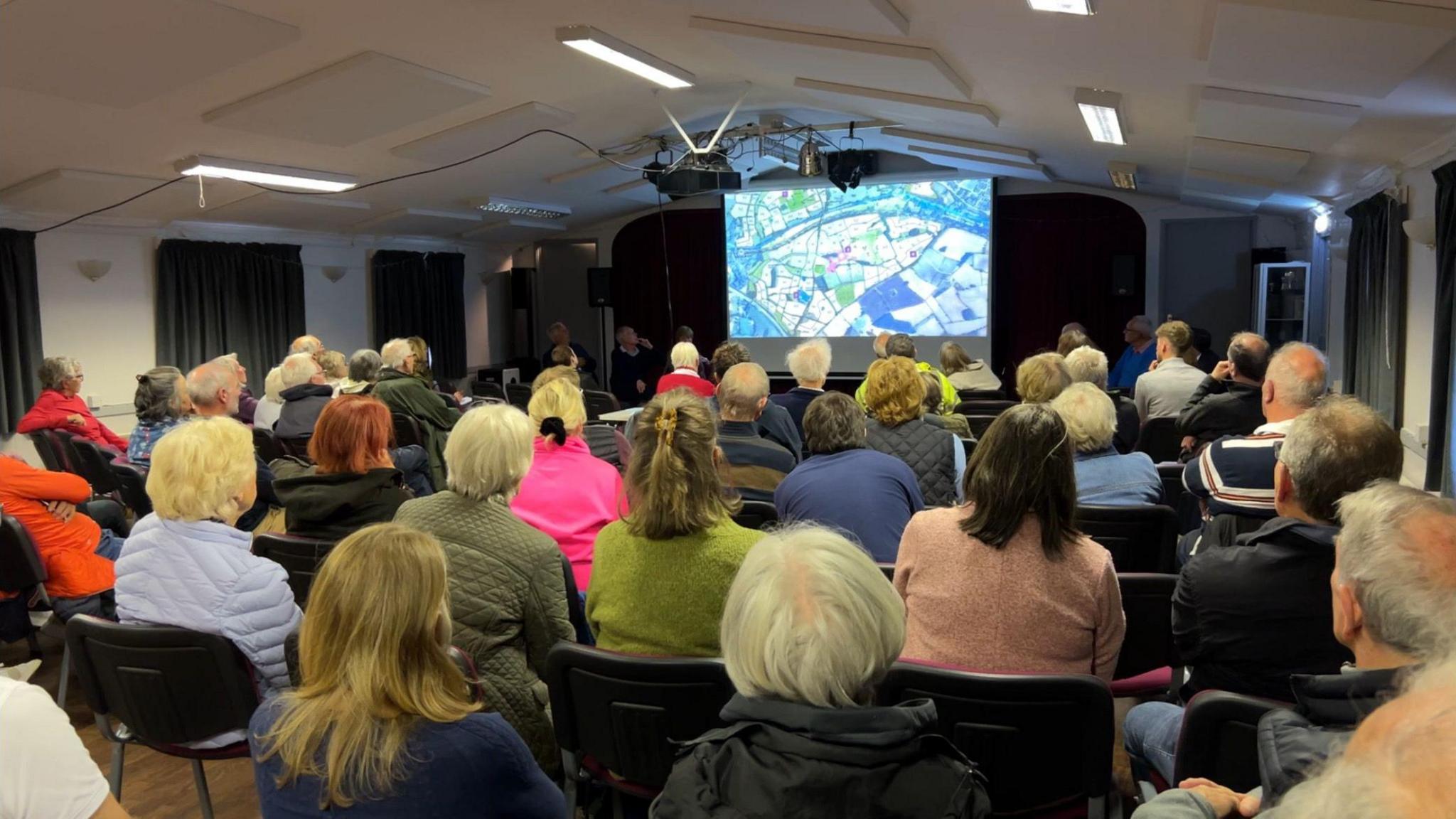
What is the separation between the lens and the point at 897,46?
5.29 meters

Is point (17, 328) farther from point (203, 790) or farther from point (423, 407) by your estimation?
point (203, 790)

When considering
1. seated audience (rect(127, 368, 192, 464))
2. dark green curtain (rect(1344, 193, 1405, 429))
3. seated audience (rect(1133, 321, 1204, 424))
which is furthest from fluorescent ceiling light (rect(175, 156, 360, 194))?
dark green curtain (rect(1344, 193, 1405, 429))

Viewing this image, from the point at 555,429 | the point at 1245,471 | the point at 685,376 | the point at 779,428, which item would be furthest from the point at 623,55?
the point at 1245,471

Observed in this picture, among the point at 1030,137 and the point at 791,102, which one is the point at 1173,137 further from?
the point at 791,102

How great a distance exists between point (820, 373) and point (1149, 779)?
329 cm

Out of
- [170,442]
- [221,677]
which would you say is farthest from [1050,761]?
[170,442]

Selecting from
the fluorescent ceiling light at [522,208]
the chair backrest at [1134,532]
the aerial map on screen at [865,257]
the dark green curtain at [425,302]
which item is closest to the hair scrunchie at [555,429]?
the chair backrest at [1134,532]

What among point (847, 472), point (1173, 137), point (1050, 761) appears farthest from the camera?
point (1173, 137)

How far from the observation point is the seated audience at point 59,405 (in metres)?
6.09

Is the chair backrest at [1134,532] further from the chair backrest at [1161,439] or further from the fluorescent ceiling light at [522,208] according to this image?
the fluorescent ceiling light at [522,208]

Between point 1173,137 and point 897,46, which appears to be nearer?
point 897,46

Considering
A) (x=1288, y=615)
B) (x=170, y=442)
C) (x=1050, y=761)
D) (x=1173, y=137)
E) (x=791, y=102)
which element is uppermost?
(x=791, y=102)

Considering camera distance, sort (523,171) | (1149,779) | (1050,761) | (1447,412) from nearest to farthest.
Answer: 1. (1050,761)
2. (1149,779)
3. (1447,412)
4. (523,171)

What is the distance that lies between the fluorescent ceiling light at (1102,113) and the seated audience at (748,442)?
2585 millimetres
